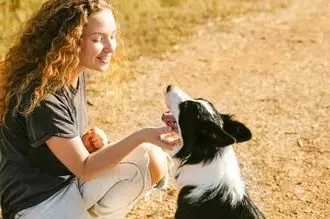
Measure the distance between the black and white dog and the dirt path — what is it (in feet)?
3.34

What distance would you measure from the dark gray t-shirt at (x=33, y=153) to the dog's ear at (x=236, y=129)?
717 millimetres

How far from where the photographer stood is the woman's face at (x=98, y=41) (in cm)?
296

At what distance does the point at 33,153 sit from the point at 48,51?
1.65 ft

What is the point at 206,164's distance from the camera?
2.91 metres

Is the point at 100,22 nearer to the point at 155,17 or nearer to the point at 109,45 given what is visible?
the point at 109,45

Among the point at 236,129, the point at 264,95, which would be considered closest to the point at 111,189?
the point at 236,129

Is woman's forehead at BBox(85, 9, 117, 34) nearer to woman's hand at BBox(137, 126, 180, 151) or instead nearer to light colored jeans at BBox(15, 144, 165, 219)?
woman's hand at BBox(137, 126, 180, 151)

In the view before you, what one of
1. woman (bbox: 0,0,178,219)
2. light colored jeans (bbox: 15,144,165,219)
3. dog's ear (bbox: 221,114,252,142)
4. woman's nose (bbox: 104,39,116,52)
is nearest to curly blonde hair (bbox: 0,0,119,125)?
woman (bbox: 0,0,178,219)

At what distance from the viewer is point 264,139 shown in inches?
196

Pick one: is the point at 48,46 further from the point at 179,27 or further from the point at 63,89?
the point at 179,27

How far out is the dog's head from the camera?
2.82 m

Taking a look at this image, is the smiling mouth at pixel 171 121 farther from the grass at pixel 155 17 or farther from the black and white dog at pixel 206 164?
the grass at pixel 155 17

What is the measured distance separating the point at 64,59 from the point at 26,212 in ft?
2.54

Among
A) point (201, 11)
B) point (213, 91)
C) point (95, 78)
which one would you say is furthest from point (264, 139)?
point (201, 11)
